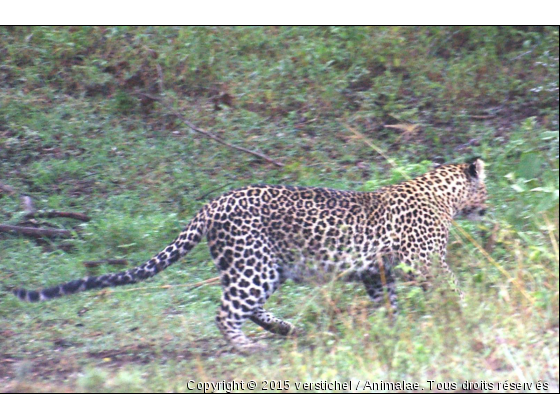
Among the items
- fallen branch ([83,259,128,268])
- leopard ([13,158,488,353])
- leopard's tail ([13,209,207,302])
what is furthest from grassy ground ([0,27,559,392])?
leopard's tail ([13,209,207,302])

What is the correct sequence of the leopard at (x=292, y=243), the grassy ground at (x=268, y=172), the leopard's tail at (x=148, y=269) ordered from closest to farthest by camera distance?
the grassy ground at (x=268, y=172)
the leopard's tail at (x=148, y=269)
the leopard at (x=292, y=243)

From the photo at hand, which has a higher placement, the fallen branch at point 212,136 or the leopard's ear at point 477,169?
the fallen branch at point 212,136

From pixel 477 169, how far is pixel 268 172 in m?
3.25

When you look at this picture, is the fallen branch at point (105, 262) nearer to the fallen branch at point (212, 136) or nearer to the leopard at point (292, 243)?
the leopard at point (292, 243)

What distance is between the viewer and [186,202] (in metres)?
8.66

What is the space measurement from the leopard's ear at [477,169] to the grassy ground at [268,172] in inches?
13.6

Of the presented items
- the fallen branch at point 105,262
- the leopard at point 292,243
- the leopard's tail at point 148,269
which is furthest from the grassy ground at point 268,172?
the leopard's tail at point 148,269

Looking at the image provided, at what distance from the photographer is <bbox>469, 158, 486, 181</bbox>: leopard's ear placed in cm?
641

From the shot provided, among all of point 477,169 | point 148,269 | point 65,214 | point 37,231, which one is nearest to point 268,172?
point 65,214

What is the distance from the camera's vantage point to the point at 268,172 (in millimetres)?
9133

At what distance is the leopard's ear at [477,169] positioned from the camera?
6410 mm

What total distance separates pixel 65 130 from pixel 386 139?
4206 millimetres


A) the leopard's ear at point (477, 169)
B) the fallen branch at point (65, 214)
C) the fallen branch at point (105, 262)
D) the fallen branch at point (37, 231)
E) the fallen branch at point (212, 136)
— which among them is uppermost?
the fallen branch at point (212, 136)

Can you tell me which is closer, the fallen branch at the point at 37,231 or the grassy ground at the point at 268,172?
the grassy ground at the point at 268,172
